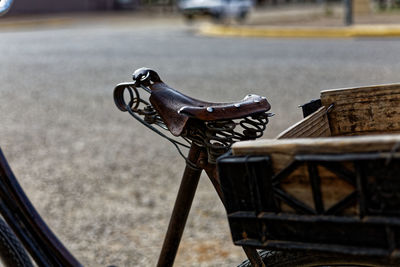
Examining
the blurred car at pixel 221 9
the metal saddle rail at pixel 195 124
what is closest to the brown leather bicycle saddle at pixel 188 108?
the metal saddle rail at pixel 195 124

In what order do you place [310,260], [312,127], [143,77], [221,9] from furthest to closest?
1. [221,9]
2. [143,77]
3. [312,127]
4. [310,260]

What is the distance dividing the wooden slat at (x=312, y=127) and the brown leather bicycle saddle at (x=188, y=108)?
12cm

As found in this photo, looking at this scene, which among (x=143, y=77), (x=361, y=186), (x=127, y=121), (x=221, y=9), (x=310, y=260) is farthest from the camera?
(x=221, y=9)

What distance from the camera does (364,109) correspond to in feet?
6.21

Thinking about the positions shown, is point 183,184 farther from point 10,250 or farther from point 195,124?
point 10,250

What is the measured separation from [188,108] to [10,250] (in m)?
0.66

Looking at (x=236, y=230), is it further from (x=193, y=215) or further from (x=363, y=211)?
(x=193, y=215)

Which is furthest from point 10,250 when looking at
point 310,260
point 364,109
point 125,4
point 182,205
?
point 125,4

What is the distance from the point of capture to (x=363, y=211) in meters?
1.21

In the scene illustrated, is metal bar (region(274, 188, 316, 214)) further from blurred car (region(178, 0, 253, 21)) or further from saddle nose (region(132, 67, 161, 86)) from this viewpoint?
blurred car (region(178, 0, 253, 21))

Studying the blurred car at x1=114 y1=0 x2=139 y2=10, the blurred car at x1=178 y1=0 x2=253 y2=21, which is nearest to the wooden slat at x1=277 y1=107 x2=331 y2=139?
the blurred car at x1=178 y1=0 x2=253 y2=21

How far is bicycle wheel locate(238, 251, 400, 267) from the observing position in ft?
4.96

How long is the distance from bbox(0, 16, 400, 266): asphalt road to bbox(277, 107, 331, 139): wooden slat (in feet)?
5.27

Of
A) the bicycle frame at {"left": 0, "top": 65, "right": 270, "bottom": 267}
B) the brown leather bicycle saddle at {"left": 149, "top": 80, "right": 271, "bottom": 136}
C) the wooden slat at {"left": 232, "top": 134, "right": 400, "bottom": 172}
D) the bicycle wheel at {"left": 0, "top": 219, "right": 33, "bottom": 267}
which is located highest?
the wooden slat at {"left": 232, "top": 134, "right": 400, "bottom": 172}
